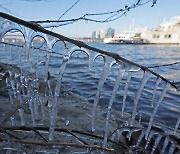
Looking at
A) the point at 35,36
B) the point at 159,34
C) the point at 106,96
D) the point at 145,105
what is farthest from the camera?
the point at 159,34

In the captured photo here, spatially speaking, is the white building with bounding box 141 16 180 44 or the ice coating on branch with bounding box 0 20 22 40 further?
the white building with bounding box 141 16 180 44

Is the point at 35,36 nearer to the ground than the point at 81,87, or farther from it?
farther from it

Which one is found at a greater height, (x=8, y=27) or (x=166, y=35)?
(x=166, y=35)

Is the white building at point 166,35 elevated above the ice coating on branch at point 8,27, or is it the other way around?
the white building at point 166,35

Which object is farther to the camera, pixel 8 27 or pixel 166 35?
pixel 166 35

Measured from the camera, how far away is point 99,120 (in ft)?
12.2

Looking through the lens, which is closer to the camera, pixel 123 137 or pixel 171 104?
pixel 123 137

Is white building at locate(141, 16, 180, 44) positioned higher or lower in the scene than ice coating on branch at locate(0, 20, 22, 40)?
higher

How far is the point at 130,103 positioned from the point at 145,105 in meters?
0.46

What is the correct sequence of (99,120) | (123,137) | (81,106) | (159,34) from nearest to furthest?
(123,137) < (99,120) < (81,106) < (159,34)

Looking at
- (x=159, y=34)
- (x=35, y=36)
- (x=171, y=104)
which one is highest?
(x=159, y=34)

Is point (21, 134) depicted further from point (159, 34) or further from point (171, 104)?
point (159, 34)

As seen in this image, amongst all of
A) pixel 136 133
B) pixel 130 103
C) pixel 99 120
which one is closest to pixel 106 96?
pixel 130 103

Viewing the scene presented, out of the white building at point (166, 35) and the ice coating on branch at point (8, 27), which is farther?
the white building at point (166, 35)
